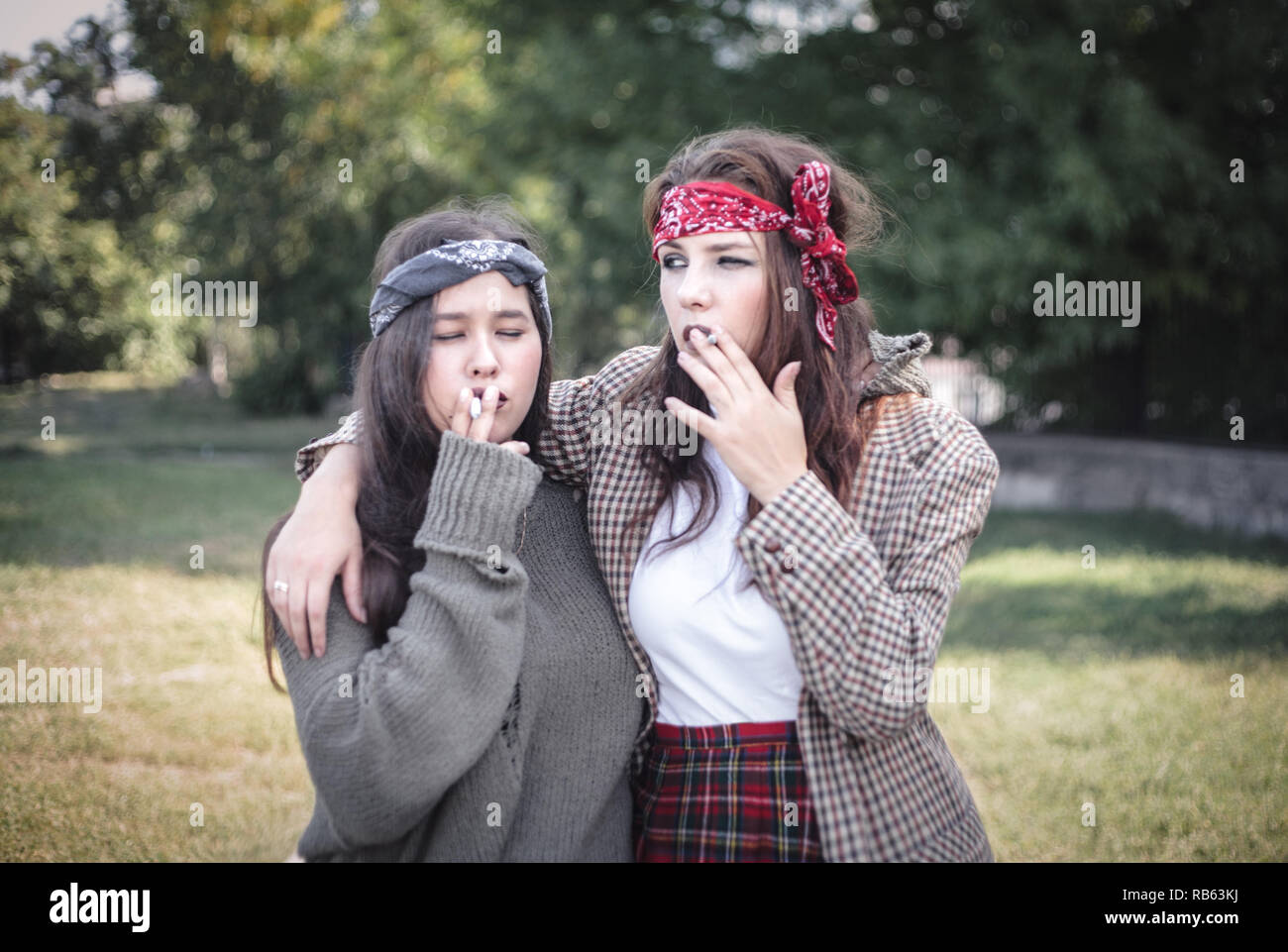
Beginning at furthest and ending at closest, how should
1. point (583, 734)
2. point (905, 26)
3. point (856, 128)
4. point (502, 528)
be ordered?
point (905, 26)
point (856, 128)
point (583, 734)
point (502, 528)

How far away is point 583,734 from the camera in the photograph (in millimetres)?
2314

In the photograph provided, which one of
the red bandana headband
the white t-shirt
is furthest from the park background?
the red bandana headband

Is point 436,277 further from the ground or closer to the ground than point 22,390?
further from the ground

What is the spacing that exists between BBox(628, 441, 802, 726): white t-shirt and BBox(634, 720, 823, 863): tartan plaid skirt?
4 centimetres

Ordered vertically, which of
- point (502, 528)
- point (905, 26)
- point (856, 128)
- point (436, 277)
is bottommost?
point (502, 528)

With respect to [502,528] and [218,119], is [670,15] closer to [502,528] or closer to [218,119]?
[218,119]

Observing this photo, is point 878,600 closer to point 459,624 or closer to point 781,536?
point 781,536

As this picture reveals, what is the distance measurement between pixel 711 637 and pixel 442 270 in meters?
1.01

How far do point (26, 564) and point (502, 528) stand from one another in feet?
26.6

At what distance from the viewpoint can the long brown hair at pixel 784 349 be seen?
7.66ft

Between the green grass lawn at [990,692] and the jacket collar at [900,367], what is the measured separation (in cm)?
267

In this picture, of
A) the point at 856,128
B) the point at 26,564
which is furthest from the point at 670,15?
the point at 26,564

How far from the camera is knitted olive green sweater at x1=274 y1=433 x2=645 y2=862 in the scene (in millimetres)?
1969

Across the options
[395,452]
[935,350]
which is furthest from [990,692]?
[935,350]
